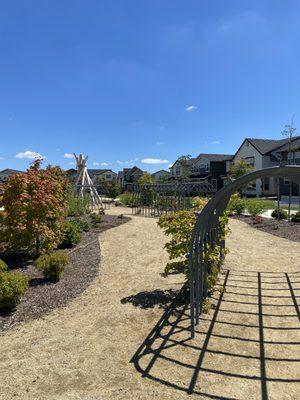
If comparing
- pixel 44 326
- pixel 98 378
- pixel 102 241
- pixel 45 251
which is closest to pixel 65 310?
pixel 44 326

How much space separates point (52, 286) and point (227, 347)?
4.07m

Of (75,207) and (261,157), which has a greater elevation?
(261,157)

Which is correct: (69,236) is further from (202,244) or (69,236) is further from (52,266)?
(202,244)

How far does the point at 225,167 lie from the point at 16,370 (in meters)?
55.3

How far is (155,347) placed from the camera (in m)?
4.81

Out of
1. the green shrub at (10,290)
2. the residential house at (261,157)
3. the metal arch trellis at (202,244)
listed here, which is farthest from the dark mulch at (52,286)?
the residential house at (261,157)

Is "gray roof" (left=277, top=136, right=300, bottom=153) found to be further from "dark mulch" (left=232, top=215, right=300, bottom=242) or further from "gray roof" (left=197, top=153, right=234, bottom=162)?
"dark mulch" (left=232, top=215, right=300, bottom=242)

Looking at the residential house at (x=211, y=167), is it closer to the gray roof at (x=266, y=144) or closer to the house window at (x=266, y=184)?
the gray roof at (x=266, y=144)

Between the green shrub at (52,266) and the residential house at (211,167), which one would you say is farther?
the residential house at (211,167)

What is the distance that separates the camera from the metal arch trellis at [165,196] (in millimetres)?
21442

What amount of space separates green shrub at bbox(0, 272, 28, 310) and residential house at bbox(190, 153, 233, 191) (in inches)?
1967

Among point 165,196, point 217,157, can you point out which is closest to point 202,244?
point 165,196

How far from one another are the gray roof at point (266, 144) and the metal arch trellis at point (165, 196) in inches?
966

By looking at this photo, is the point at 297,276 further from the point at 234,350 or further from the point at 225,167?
the point at 225,167
